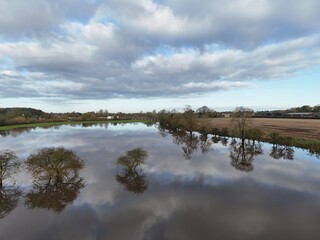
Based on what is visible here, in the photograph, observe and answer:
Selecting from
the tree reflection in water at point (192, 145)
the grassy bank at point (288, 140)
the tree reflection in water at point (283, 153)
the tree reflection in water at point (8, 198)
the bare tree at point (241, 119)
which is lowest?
the tree reflection in water at point (283, 153)

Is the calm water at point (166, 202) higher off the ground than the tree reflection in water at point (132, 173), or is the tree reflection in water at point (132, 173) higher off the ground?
the tree reflection in water at point (132, 173)

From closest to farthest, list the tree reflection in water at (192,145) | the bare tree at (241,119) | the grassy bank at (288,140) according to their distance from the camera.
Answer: the tree reflection in water at (192,145), the grassy bank at (288,140), the bare tree at (241,119)

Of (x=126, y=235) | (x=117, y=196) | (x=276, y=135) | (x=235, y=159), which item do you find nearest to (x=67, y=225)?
(x=126, y=235)

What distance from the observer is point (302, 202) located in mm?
16750

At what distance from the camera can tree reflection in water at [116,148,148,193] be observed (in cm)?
2081

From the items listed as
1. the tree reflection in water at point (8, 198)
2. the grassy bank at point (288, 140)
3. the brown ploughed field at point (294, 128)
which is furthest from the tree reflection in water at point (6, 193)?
the brown ploughed field at point (294, 128)

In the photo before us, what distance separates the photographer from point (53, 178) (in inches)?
849

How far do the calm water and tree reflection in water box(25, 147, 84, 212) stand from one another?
8cm

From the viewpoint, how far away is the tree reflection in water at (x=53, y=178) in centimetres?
1792

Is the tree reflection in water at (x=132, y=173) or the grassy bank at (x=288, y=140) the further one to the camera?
the grassy bank at (x=288, y=140)

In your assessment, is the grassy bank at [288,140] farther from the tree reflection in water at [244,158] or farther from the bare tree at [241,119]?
the tree reflection in water at [244,158]

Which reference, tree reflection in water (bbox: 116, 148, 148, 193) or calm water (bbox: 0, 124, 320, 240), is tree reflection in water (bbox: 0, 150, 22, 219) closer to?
calm water (bbox: 0, 124, 320, 240)

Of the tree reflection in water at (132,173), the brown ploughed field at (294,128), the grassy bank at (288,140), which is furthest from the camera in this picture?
the brown ploughed field at (294,128)

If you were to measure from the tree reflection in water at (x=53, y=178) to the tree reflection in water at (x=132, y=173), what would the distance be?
12.1 feet
